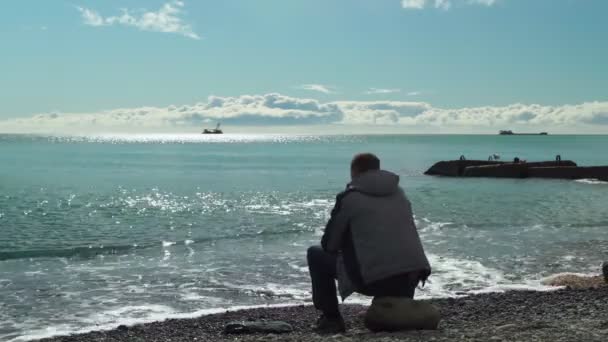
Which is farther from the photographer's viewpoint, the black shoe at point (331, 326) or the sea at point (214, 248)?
the sea at point (214, 248)

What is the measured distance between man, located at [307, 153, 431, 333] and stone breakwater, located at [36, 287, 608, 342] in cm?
73

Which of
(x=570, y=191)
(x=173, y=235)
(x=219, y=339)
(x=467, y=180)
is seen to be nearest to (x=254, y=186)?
(x=467, y=180)

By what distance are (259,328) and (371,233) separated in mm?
2957

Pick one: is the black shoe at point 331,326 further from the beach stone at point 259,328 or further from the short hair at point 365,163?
the short hair at point 365,163

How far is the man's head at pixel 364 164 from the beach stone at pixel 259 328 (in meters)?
3.11

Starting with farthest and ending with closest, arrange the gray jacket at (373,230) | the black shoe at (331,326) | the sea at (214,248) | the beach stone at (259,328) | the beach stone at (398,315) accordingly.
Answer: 1. the sea at (214,248)
2. the beach stone at (259,328)
3. the black shoe at (331,326)
4. the beach stone at (398,315)
5. the gray jacket at (373,230)

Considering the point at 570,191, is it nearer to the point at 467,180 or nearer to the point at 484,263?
the point at 467,180

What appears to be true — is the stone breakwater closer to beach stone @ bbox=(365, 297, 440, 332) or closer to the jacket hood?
beach stone @ bbox=(365, 297, 440, 332)

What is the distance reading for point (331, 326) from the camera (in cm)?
754

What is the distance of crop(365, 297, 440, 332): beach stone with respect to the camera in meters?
6.98

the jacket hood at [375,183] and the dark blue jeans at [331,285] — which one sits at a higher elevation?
the jacket hood at [375,183]

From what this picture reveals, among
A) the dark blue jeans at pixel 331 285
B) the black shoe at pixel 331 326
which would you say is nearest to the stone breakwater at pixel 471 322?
the black shoe at pixel 331 326

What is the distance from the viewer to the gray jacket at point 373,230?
654cm

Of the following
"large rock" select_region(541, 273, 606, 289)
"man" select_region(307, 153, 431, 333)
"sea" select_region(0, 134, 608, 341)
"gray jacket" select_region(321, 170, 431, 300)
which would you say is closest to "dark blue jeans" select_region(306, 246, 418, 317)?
"man" select_region(307, 153, 431, 333)
